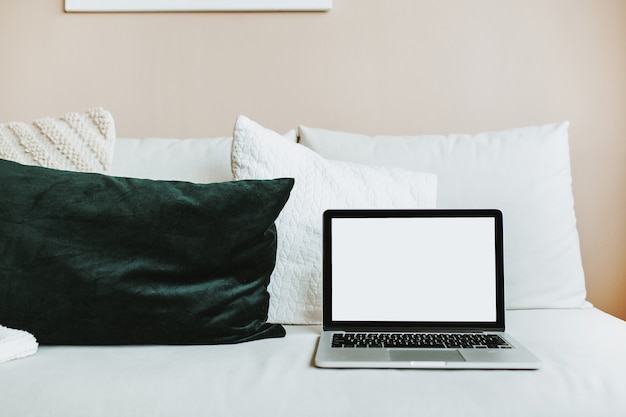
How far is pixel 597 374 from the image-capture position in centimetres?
84

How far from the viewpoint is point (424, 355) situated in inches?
35.5

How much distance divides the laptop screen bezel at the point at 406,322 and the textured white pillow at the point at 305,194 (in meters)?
0.06

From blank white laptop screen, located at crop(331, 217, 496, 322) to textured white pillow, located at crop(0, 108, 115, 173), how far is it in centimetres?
54

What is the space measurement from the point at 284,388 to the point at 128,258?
14.5 inches

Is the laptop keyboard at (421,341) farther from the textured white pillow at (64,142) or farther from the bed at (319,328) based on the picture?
the textured white pillow at (64,142)

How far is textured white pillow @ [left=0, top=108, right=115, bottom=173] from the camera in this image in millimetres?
1189

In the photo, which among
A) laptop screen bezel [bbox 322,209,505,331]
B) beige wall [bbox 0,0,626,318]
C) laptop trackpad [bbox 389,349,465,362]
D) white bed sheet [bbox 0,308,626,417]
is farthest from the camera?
beige wall [bbox 0,0,626,318]

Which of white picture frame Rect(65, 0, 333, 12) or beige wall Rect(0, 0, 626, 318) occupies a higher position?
white picture frame Rect(65, 0, 333, 12)

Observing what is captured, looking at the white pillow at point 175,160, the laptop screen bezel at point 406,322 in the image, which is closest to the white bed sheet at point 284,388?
the laptop screen bezel at point 406,322

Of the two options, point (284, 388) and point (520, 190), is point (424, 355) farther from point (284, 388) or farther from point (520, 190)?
point (520, 190)

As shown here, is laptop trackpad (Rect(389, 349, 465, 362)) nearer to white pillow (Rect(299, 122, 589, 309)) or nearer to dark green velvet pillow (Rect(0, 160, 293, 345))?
dark green velvet pillow (Rect(0, 160, 293, 345))

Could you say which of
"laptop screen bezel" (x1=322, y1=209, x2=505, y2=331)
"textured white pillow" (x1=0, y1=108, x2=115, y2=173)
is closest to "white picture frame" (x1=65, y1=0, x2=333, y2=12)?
"textured white pillow" (x1=0, y1=108, x2=115, y2=173)

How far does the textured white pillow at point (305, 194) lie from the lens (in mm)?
1151

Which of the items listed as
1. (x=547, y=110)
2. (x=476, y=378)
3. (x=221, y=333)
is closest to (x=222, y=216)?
(x=221, y=333)
